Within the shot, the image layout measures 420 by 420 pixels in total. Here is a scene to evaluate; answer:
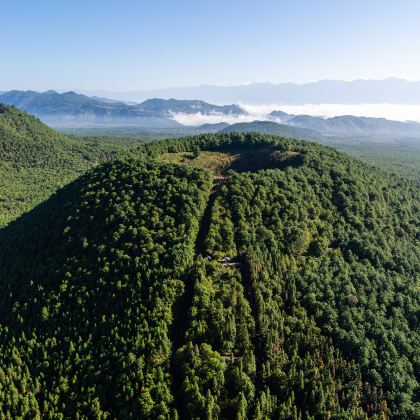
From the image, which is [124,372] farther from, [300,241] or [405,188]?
[405,188]

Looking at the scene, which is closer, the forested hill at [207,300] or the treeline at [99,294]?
the forested hill at [207,300]

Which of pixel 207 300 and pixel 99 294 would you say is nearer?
pixel 207 300

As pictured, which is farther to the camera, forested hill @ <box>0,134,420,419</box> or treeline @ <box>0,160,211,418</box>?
treeline @ <box>0,160,211,418</box>

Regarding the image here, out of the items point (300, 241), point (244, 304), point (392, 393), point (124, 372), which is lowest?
point (392, 393)

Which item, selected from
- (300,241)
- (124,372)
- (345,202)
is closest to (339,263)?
(300,241)

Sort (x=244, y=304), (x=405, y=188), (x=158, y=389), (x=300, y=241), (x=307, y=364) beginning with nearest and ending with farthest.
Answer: (x=158, y=389)
(x=307, y=364)
(x=244, y=304)
(x=300, y=241)
(x=405, y=188)

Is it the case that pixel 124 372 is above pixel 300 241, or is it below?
below

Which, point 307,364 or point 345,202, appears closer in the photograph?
point 307,364

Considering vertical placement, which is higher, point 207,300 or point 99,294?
point 207,300
